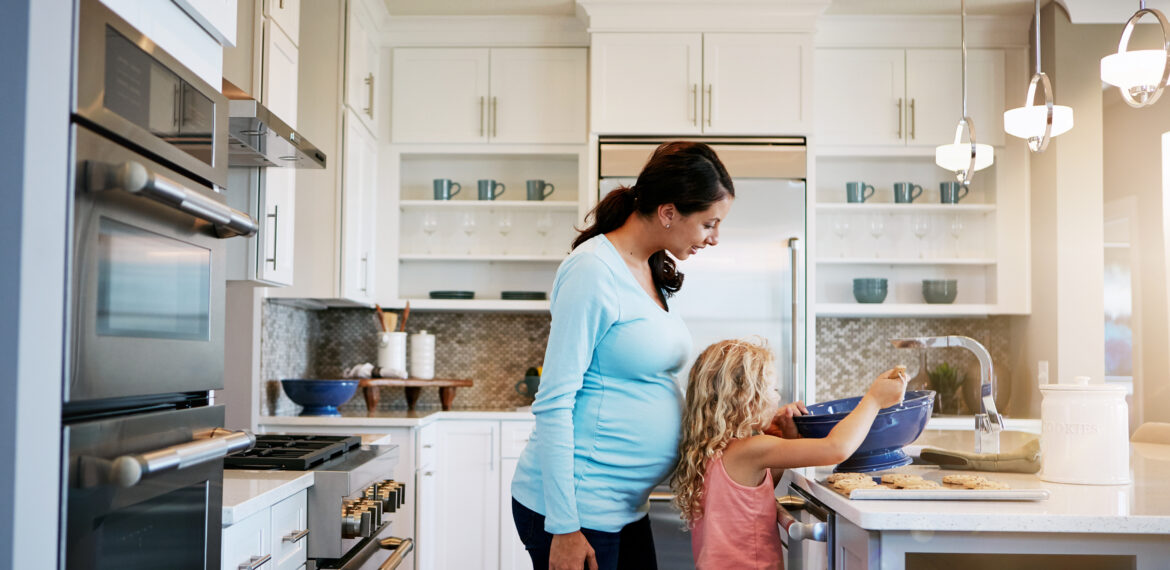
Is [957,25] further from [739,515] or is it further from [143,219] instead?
[143,219]

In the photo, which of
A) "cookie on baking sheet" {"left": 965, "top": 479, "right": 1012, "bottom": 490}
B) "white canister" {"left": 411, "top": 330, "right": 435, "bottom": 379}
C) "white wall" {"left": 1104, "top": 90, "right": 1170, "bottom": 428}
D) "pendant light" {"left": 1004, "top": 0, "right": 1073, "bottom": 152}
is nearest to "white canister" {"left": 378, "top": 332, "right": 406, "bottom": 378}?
"white canister" {"left": 411, "top": 330, "right": 435, "bottom": 379}

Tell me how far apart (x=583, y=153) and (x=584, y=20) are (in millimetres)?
581

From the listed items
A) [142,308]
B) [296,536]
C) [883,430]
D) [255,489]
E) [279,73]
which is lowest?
[296,536]

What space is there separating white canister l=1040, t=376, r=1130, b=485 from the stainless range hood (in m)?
1.76

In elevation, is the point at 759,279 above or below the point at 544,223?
below

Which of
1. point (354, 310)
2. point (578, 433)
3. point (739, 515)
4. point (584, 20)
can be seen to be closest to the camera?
point (578, 433)

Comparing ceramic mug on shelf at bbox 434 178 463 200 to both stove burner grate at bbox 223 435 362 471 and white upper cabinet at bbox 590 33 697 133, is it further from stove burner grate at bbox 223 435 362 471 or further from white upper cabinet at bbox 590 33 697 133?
stove burner grate at bbox 223 435 362 471

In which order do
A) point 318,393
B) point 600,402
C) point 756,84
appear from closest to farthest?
1. point 600,402
2. point 318,393
3. point 756,84

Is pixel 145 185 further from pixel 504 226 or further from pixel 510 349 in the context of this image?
pixel 510 349

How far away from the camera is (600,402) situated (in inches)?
63.0

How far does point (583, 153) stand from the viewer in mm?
4219

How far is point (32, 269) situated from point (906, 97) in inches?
156

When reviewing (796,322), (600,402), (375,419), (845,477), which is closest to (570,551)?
(600,402)

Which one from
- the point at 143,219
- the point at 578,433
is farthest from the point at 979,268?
the point at 143,219
